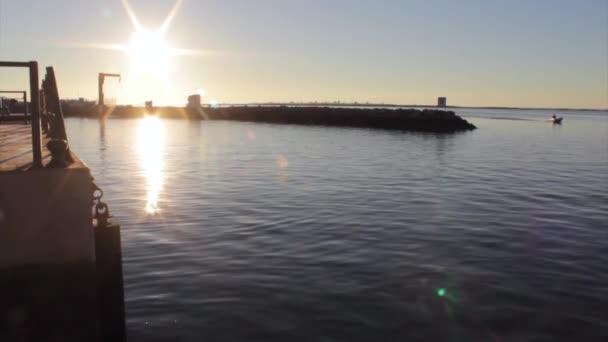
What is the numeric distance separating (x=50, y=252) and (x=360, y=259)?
657cm

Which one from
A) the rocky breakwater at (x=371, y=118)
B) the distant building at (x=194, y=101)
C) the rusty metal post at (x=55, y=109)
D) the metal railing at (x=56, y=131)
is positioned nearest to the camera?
the metal railing at (x=56, y=131)

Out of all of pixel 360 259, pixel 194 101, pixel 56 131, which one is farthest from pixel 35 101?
pixel 194 101

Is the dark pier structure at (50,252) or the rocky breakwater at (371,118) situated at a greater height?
the rocky breakwater at (371,118)

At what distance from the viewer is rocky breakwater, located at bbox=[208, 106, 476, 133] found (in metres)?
81.4

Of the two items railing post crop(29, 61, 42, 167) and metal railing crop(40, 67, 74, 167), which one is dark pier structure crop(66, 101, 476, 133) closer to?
metal railing crop(40, 67, 74, 167)

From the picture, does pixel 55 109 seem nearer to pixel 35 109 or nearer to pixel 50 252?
pixel 35 109

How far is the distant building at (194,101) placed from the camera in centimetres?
13304

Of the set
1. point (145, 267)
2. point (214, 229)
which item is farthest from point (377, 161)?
point (145, 267)

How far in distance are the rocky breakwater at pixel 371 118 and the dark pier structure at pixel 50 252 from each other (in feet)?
242

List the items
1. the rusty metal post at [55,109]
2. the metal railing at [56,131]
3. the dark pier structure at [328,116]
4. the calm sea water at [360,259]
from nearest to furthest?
the metal railing at [56,131] → the rusty metal post at [55,109] → the calm sea water at [360,259] → the dark pier structure at [328,116]

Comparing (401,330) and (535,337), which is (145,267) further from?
(535,337)

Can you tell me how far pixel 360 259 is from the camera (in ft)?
36.0

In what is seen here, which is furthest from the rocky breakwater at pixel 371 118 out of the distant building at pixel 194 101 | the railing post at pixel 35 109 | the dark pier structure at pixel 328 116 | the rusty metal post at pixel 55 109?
the railing post at pixel 35 109

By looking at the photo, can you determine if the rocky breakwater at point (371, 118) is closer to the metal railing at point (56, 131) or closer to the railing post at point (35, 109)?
the metal railing at point (56, 131)
